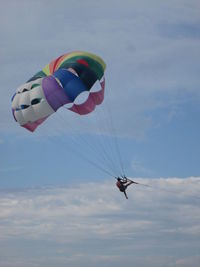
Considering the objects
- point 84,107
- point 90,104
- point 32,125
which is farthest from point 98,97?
point 32,125

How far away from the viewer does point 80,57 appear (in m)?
42.1

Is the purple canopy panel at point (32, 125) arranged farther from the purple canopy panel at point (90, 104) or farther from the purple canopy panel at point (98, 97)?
the purple canopy panel at point (98, 97)

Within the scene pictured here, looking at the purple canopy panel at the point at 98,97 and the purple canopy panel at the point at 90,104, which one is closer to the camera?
the purple canopy panel at the point at 90,104

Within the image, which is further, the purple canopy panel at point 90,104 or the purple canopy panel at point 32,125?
the purple canopy panel at point 32,125

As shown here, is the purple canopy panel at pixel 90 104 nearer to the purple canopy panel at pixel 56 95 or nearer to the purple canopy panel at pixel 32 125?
the purple canopy panel at pixel 56 95

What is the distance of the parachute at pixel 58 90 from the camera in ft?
133

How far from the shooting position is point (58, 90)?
40562 mm

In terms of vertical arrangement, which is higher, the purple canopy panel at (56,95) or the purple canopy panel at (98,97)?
the purple canopy panel at (98,97)

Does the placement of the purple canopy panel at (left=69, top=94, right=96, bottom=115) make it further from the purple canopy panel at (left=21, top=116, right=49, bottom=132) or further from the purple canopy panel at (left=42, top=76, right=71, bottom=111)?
the purple canopy panel at (left=21, top=116, right=49, bottom=132)

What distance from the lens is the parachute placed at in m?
40.6

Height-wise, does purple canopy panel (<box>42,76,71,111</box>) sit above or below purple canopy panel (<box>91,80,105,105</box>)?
below

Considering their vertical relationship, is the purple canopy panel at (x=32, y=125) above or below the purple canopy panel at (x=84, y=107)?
below

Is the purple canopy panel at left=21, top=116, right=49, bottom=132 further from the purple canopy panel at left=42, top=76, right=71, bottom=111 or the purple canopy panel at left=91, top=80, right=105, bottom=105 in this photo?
the purple canopy panel at left=91, top=80, right=105, bottom=105

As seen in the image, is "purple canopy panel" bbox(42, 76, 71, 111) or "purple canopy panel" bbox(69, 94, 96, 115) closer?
"purple canopy panel" bbox(42, 76, 71, 111)
